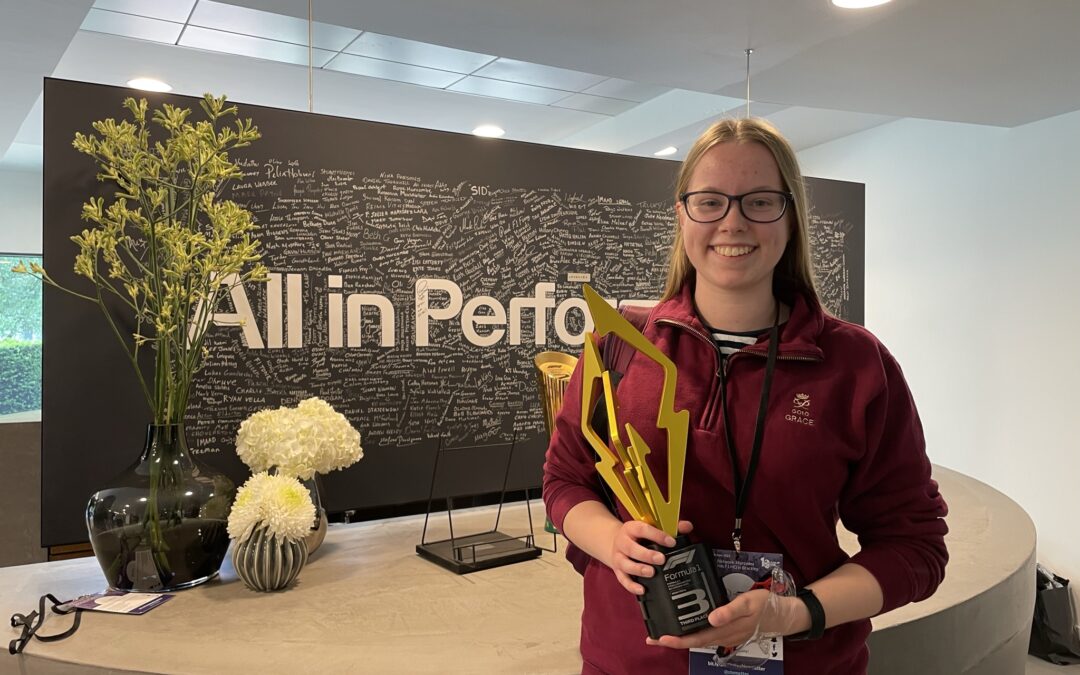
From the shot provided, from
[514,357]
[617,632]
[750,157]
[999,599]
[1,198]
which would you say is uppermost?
[1,198]

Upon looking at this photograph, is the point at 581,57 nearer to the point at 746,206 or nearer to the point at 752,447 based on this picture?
the point at 746,206

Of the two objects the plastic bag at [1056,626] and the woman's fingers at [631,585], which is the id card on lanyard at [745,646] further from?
the plastic bag at [1056,626]

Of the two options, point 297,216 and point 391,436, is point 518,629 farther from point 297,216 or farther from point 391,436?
point 297,216

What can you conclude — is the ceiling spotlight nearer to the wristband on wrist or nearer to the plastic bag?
the plastic bag

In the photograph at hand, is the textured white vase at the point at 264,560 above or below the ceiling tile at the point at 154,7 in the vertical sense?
below

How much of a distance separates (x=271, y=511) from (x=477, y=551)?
0.54 m

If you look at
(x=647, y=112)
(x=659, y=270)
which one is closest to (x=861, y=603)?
(x=659, y=270)

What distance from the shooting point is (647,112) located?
18.6ft

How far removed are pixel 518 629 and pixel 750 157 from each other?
93cm

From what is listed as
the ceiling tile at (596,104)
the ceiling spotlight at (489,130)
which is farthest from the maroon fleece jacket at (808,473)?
the ceiling spotlight at (489,130)

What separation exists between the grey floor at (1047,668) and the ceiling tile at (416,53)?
425 cm

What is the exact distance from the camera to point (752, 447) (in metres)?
1.05

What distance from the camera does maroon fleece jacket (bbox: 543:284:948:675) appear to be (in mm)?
1040

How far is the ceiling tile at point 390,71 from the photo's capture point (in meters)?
4.39
